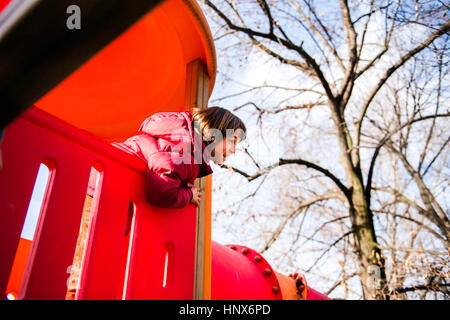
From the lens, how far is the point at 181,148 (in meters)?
1.86

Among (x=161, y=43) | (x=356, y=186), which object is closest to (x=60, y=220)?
(x=161, y=43)

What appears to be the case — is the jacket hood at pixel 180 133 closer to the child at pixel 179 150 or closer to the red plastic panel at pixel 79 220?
the child at pixel 179 150

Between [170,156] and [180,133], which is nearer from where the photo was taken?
[170,156]

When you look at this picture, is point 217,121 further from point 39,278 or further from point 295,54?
point 295,54

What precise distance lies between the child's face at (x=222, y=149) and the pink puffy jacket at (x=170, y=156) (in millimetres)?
84

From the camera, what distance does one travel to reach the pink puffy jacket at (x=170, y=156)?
5.60ft

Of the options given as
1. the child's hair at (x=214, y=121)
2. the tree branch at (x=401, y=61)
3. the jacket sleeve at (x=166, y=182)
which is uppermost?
the tree branch at (x=401, y=61)

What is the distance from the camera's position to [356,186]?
6.21 metres

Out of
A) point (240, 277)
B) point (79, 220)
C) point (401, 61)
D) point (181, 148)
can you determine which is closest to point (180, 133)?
point (181, 148)

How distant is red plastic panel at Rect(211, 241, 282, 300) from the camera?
2.27m

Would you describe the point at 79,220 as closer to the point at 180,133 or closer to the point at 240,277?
the point at 180,133

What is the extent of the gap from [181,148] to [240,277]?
1.05m

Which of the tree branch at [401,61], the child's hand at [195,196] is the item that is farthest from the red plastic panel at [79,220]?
the tree branch at [401,61]

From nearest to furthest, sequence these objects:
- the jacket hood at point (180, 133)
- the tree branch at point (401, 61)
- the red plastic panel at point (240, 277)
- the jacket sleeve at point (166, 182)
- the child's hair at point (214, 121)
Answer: the jacket sleeve at point (166, 182) → the jacket hood at point (180, 133) → the child's hair at point (214, 121) → the red plastic panel at point (240, 277) → the tree branch at point (401, 61)
